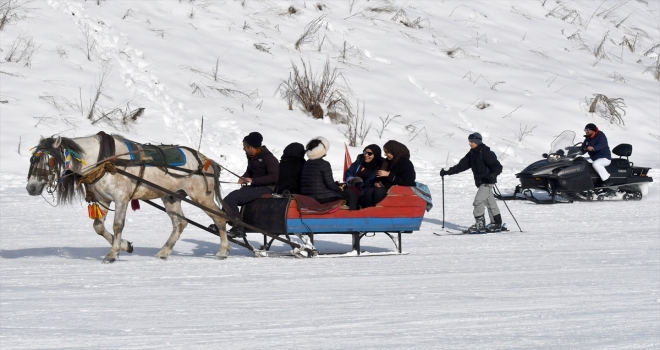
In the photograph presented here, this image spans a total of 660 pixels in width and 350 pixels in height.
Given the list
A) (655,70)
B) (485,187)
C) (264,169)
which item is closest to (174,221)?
(264,169)

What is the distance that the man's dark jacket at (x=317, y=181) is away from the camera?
10.6 metres

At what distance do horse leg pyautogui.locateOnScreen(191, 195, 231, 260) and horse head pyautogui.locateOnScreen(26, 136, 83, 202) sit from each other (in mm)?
1627

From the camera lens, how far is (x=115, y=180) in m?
10.0

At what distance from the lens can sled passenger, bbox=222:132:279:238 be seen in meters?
10.8

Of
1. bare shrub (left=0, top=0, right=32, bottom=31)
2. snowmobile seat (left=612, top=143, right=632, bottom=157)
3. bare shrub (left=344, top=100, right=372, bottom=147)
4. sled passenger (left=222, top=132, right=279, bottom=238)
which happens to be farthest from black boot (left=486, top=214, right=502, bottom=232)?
bare shrub (left=0, top=0, right=32, bottom=31)

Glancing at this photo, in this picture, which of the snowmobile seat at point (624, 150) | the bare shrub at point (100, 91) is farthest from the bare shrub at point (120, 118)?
the snowmobile seat at point (624, 150)

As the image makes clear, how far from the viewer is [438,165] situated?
1977cm

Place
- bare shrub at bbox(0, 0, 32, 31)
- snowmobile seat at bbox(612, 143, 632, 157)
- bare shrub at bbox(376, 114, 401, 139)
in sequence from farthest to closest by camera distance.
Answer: bare shrub at bbox(0, 0, 32, 31)
bare shrub at bbox(376, 114, 401, 139)
snowmobile seat at bbox(612, 143, 632, 157)

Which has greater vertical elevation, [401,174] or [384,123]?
[384,123]

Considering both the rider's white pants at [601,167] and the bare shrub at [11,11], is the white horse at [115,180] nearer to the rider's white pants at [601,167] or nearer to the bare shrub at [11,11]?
the rider's white pants at [601,167]

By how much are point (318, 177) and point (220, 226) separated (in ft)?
4.15

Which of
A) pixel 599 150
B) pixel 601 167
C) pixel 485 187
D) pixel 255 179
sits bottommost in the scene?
pixel 255 179

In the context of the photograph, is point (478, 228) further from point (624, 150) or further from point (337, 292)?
point (337, 292)

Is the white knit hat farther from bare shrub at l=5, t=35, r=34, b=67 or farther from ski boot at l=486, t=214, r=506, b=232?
bare shrub at l=5, t=35, r=34, b=67
